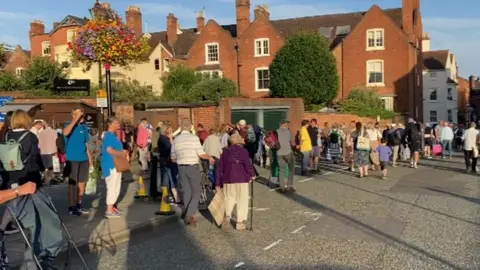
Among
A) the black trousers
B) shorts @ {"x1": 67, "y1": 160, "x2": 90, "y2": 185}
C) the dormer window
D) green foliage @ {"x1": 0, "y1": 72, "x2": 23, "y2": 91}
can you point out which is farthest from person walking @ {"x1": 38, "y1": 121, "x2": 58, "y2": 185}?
the dormer window

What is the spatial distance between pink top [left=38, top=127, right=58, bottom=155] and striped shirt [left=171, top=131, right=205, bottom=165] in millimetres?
7220

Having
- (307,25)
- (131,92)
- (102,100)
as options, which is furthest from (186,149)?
(307,25)

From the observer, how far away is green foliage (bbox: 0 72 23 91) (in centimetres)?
3922

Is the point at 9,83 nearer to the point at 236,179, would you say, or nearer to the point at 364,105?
the point at 364,105

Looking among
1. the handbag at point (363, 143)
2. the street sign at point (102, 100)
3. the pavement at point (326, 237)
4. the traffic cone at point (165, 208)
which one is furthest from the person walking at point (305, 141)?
the traffic cone at point (165, 208)

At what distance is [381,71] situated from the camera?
47375 millimetres

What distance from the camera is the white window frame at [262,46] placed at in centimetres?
4962

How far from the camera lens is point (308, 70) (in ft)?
137

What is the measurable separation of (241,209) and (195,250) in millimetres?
1782

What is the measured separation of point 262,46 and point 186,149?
40469mm

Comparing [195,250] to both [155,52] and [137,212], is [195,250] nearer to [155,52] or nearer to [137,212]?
[137,212]

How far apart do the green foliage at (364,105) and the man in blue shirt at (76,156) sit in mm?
30466

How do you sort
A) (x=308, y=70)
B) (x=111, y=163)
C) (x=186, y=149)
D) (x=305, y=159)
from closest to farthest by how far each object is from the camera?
(x=186, y=149)
(x=111, y=163)
(x=305, y=159)
(x=308, y=70)

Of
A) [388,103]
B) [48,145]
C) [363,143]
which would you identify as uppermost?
[388,103]
